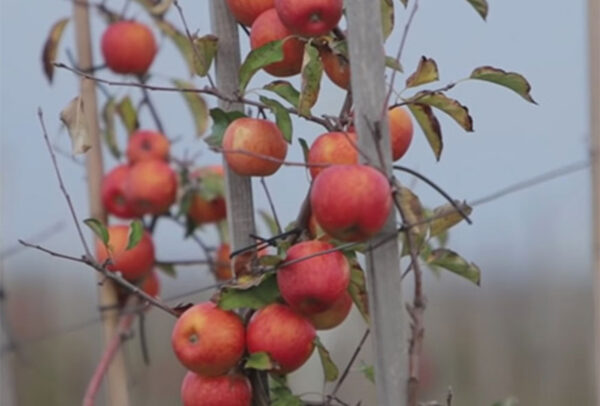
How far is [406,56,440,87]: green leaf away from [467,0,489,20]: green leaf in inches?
2.6

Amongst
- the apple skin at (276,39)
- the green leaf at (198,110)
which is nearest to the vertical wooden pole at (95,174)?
the green leaf at (198,110)

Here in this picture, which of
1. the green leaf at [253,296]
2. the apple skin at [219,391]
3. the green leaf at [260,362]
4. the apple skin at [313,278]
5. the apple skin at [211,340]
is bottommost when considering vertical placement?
the apple skin at [219,391]

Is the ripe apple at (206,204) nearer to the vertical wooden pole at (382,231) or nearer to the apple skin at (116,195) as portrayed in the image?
the apple skin at (116,195)

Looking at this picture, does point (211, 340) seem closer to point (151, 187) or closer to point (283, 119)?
point (283, 119)

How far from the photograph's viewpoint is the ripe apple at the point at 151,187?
1075 millimetres

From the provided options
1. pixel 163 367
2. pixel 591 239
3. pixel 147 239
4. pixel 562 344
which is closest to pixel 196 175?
pixel 147 239

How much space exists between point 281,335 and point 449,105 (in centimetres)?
16

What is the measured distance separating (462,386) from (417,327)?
2759mm

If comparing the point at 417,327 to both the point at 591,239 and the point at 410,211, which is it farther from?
the point at 591,239

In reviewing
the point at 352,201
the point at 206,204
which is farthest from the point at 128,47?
the point at 352,201

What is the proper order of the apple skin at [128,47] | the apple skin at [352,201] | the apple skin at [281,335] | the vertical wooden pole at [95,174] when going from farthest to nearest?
the apple skin at [128,47] < the vertical wooden pole at [95,174] < the apple skin at [281,335] < the apple skin at [352,201]

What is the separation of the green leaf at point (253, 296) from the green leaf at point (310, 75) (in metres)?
0.10

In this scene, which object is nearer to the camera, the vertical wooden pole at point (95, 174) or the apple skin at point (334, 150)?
the apple skin at point (334, 150)

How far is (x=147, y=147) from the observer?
112cm
